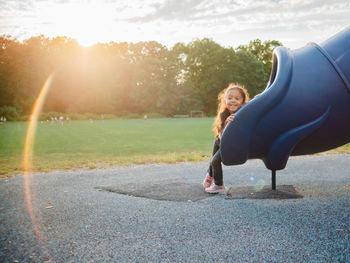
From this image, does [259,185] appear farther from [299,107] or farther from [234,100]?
[299,107]

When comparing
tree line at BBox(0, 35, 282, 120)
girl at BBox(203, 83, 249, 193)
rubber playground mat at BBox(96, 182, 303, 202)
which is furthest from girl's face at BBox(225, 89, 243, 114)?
tree line at BBox(0, 35, 282, 120)

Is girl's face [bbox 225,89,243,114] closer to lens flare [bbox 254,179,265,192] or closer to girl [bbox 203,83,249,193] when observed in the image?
girl [bbox 203,83,249,193]

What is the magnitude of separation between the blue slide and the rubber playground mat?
2.77ft

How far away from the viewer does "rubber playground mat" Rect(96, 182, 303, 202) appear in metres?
4.67

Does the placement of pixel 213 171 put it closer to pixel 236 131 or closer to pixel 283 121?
pixel 236 131

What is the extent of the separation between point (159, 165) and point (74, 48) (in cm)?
5339

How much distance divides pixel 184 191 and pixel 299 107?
2.32 metres

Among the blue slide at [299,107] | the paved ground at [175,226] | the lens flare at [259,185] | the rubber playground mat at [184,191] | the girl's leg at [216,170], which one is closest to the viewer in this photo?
the paved ground at [175,226]

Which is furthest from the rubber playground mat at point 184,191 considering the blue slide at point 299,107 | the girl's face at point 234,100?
the girl's face at point 234,100

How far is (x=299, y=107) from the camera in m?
3.80

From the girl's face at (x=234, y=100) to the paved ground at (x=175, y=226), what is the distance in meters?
1.40

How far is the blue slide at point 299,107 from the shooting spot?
378 cm

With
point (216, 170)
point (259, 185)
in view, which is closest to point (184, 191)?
point (216, 170)

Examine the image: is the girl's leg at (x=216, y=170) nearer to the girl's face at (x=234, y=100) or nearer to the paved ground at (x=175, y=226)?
the paved ground at (x=175, y=226)
